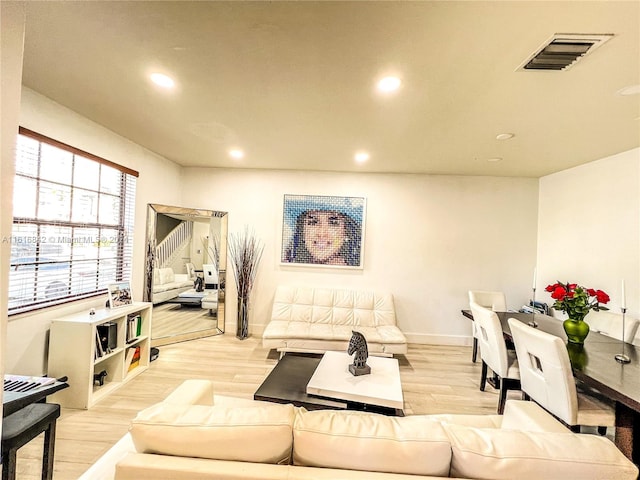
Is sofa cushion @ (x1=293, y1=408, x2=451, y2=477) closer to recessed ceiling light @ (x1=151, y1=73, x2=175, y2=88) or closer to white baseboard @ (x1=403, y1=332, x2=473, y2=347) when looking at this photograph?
recessed ceiling light @ (x1=151, y1=73, x2=175, y2=88)

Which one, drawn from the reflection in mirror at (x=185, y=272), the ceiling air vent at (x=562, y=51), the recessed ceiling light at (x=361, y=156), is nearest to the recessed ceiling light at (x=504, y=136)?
the ceiling air vent at (x=562, y=51)

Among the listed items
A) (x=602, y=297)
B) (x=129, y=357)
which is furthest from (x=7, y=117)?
A: (x=602, y=297)

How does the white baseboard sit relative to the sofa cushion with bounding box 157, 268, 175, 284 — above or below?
below

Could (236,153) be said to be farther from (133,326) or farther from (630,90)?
(630,90)

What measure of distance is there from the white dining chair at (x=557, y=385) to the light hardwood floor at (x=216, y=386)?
78cm

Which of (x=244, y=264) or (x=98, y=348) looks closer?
(x=98, y=348)

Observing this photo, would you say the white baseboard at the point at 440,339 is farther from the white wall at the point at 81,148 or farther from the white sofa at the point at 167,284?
the white wall at the point at 81,148

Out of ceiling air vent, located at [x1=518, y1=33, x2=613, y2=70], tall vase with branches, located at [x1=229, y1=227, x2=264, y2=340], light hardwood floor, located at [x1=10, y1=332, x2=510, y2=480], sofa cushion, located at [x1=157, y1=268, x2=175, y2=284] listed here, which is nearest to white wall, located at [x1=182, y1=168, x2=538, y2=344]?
tall vase with branches, located at [x1=229, y1=227, x2=264, y2=340]

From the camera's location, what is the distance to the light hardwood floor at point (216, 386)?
6.31 feet

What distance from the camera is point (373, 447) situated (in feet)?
3.10

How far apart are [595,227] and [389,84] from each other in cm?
321

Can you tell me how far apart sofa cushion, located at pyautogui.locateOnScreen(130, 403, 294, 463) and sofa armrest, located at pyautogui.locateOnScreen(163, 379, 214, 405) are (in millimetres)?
442

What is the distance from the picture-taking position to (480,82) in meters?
1.87

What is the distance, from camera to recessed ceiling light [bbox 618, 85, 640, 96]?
6.17 ft
